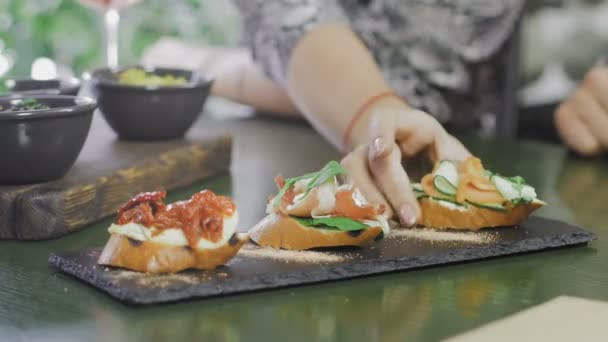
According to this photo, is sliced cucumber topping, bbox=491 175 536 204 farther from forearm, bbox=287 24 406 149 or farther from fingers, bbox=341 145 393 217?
forearm, bbox=287 24 406 149

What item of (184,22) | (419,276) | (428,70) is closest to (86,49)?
(184,22)

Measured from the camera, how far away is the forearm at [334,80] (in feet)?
6.27

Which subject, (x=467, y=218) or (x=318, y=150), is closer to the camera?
(x=467, y=218)

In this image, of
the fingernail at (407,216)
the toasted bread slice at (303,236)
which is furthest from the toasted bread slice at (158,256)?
the fingernail at (407,216)

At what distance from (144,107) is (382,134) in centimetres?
49

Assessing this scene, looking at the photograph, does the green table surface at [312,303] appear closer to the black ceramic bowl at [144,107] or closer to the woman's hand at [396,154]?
the woman's hand at [396,154]

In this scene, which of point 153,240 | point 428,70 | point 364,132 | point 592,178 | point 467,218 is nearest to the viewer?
point 153,240

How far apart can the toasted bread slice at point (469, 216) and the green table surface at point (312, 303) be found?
9 centimetres

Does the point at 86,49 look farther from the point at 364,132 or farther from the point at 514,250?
the point at 514,250

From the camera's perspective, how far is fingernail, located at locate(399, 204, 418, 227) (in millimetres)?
1427

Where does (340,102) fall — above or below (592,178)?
above

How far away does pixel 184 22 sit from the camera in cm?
508

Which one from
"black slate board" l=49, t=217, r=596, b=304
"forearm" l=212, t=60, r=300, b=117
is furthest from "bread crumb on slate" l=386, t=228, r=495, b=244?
"forearm" l=212, t=60, r=300, b=117

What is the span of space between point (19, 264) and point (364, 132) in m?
0.79
